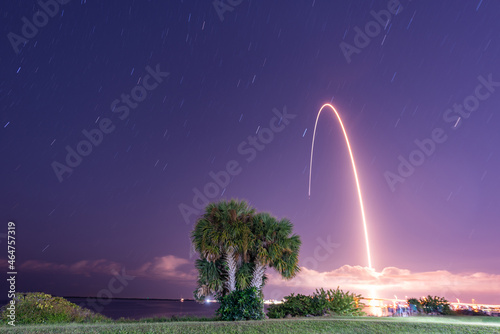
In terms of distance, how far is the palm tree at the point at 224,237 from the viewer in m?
23.6

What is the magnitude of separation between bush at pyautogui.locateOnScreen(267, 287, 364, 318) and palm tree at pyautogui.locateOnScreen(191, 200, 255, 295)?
344 cm

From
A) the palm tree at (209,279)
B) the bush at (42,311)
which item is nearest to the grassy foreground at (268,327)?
the bush at (42,311)

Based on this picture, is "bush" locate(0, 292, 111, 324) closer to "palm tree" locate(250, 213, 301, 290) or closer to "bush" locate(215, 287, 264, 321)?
"bush" locate(215, 287, 264, 321)

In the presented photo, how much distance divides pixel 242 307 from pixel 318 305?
6342 mm

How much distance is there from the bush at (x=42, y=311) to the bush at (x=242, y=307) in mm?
6531

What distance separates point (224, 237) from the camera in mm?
23297

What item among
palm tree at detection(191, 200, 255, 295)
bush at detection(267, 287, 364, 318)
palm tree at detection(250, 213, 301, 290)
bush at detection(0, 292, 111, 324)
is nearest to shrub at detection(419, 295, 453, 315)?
bush at detection(267, 287, 364, 318)

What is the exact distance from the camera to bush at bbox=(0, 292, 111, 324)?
17.6 m

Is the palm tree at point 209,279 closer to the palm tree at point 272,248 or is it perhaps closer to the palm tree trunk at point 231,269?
the palm tree trunk at point 231,269

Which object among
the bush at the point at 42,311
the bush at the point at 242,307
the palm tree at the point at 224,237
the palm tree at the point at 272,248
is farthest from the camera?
the palm tree at the point at 272,248

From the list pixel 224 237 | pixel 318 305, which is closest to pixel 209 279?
pixel 224 237

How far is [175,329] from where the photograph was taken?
46.5 feet

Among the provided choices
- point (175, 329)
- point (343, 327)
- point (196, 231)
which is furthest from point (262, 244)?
point (175, 329)

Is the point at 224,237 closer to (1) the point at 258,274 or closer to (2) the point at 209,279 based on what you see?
(2) the point at 209,279
